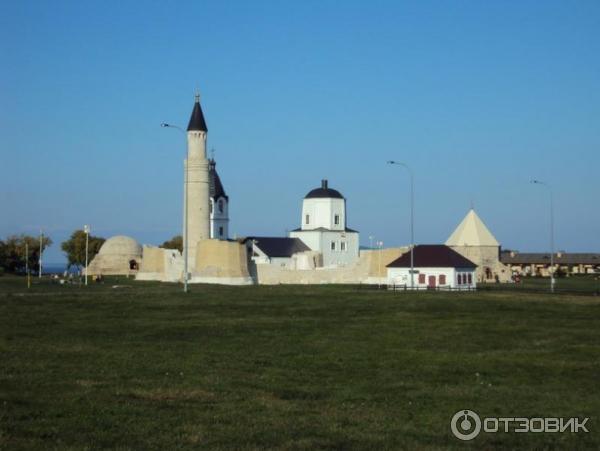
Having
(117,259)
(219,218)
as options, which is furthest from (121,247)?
(219,218)

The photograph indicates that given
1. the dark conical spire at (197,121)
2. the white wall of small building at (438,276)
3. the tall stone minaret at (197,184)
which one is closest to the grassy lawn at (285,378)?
the white wall of small building at (438,276)

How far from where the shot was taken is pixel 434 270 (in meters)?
73.3

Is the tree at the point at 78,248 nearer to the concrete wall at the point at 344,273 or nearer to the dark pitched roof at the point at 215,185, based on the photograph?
the dark pitched roof at the point at 215,185

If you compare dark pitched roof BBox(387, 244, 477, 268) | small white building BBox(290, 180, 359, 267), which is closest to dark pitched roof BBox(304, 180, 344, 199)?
small white building BBox(290, 180, 359, 267)

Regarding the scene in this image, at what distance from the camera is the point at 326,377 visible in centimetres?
1938

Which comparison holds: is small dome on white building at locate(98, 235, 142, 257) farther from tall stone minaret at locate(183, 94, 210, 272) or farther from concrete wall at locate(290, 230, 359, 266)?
tall stone minaret at locate(183, 94, 210, 272)

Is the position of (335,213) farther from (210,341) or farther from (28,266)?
(210,341)

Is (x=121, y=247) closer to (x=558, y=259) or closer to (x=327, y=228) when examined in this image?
(x=327, y=228)

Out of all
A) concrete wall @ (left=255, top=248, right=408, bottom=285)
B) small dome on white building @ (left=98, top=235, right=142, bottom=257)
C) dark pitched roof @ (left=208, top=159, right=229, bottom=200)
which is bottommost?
concrete wall @ (left=255, top=248, right=408, bottom=285)

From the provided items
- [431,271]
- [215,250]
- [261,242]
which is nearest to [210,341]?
[431,271]

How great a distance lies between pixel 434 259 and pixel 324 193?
→ 4291cm

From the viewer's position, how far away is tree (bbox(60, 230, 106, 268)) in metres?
138

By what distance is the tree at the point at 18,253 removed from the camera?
115100 millimetres

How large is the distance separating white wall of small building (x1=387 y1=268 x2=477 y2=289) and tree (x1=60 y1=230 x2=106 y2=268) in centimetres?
7245
